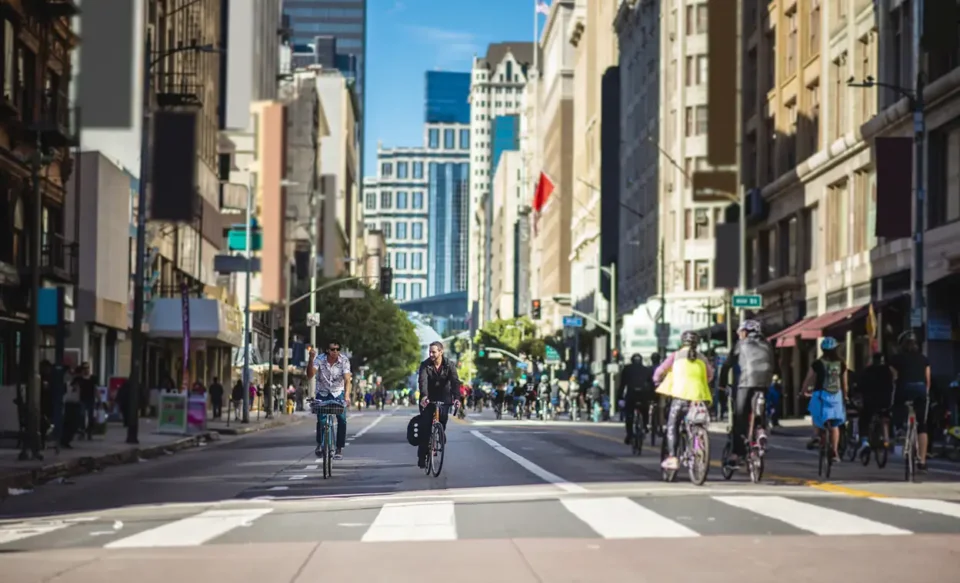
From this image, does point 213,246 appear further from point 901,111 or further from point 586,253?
point 586,253

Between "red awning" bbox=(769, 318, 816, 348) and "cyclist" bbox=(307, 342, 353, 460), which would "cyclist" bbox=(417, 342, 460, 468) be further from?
"red awning" bbox=(769, 318, 816, 348)

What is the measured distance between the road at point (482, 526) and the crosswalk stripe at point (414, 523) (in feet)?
0.08

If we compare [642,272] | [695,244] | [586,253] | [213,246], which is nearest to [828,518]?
[213,246]

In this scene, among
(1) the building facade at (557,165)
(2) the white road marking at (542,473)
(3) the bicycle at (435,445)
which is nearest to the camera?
(2) the white road marking at (542,473)

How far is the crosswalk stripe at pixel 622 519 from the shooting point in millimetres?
13164

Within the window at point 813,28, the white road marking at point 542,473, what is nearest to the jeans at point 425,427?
the white road marking at point 542,473

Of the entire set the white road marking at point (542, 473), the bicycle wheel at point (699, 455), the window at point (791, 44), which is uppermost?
the window at point (791, 44)

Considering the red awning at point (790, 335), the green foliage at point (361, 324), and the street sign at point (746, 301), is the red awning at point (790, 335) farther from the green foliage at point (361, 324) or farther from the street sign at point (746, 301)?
the green foliage at point (361, 324)

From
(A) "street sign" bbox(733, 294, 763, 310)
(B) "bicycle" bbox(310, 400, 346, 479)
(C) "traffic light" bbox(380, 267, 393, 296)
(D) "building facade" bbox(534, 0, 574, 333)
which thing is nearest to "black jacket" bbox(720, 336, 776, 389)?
(B) "bicycle" bbox(310, 400, 346, 479)

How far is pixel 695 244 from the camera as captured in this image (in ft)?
308

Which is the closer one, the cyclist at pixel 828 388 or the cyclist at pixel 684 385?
the cyclist at pixel 684 385

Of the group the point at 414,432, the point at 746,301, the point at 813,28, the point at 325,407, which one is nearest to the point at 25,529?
the point at 325,407

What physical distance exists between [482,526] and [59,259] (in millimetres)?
31507

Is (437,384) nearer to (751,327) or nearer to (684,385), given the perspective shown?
(684,385)
